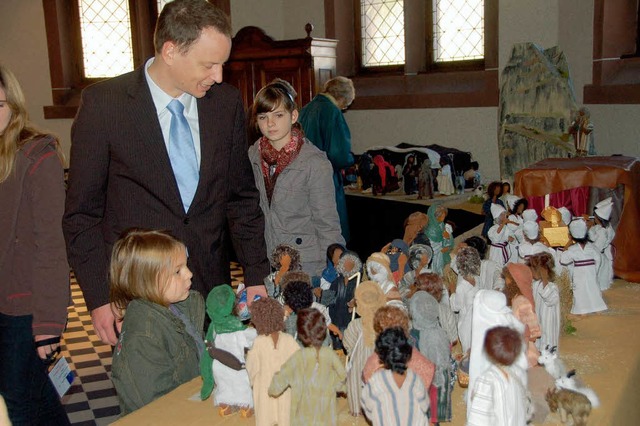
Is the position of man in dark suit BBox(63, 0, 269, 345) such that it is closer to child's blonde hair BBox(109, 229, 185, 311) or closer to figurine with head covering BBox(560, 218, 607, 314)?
child's blonde hair BBox(109, 229, 185, 311)

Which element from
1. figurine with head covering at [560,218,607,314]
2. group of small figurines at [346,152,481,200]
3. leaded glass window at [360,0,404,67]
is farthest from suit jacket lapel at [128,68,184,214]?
leaded glass window at [360,0,404,67]

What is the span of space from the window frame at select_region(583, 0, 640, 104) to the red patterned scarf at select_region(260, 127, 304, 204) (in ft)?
14.4

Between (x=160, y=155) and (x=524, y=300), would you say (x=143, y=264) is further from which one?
(x=524, y=300)

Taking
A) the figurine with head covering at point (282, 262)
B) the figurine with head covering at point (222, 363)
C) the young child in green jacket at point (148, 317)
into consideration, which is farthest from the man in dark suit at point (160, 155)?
the figurine with head covering at point (222, 363)

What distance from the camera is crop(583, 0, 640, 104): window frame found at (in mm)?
6734

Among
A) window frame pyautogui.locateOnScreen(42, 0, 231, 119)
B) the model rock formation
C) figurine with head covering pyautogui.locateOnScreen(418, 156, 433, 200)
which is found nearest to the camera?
the model rock formation

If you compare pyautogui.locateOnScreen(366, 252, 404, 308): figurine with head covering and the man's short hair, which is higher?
the man's short hair

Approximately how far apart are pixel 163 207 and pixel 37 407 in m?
0.87

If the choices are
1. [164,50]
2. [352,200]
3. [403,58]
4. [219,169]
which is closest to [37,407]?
[219,169]

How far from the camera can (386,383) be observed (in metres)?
1.85

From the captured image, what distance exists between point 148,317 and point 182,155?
706 millimetres

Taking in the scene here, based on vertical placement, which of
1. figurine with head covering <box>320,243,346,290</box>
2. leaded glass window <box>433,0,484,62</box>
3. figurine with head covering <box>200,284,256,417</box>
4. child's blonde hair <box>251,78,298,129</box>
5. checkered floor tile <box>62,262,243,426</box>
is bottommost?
checkered floor tile <box>62,262,243,426</box>

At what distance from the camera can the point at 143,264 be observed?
2303 mm

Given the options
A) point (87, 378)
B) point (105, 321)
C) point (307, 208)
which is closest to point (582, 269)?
point (307, 208)
